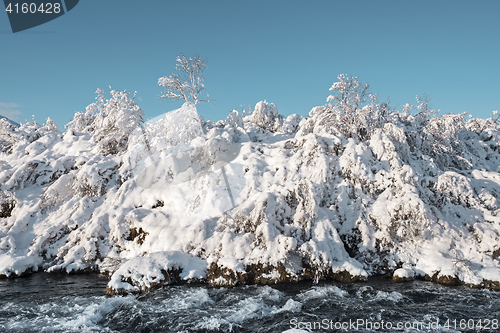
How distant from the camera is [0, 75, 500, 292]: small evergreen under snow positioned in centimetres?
1416

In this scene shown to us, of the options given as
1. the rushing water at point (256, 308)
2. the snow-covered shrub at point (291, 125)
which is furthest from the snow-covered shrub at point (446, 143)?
the snow-covered shrub at point (291, 125)

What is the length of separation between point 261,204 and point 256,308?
5.82m

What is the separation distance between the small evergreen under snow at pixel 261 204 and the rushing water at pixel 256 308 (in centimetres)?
112

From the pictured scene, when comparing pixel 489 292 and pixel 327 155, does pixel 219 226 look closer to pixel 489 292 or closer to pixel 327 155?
pixel 327 155

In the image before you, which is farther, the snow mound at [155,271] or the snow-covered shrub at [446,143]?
the snow-covered shrub at [446,143]

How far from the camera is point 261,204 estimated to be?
1567cm

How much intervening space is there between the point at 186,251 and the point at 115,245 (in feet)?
17.4

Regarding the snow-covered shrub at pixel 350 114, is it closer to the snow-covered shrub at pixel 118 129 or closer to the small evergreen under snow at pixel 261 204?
the small evergreen under snow at pixel 261 204

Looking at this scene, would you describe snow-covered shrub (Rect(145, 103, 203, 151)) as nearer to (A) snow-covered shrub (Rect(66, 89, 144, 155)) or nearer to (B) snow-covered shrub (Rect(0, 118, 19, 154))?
(A) snow-covered shrub (Rect(66, 89, 144, 155))

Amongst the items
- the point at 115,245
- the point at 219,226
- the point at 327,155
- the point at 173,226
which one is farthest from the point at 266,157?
the point at 115,245

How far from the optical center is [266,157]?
20.8m

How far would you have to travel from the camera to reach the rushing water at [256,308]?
965 centimetres

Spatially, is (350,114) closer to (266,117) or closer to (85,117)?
(266,117)

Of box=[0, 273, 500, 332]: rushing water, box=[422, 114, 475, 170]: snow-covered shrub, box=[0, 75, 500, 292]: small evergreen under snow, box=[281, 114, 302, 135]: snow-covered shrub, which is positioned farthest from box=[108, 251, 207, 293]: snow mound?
box=[422, 114, 475, 170]: snow-covered shrub
